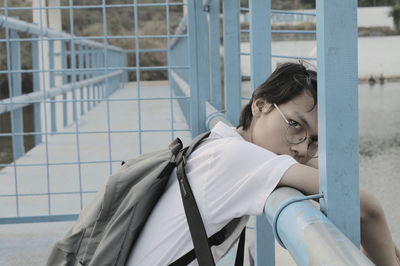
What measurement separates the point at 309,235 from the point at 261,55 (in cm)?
100

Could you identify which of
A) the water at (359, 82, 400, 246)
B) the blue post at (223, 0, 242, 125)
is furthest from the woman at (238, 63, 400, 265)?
the water at (359, 82, 400, 246)

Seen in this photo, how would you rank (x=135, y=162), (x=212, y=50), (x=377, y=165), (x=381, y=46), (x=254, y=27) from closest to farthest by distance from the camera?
(x=135, y=162) → (x=254, y=27) → (x=212, y=50) → (x=377, y=165) → (x=381, y=46)

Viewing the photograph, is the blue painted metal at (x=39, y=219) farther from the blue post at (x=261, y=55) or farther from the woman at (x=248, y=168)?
the woman at (x=248, y=168)

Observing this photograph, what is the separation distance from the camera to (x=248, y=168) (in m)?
1.23

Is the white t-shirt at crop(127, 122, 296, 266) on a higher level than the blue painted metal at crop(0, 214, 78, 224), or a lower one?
higher

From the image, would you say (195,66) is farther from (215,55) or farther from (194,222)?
(194,222)

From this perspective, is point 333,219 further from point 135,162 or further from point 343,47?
point 135,162

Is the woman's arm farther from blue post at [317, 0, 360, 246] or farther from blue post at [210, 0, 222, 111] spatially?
blue post at [210, 0, 222, 111]

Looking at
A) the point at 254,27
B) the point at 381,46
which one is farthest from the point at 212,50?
the point at 381,46

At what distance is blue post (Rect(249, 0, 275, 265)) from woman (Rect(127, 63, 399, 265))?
440 mm

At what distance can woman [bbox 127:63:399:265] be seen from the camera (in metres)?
1.21

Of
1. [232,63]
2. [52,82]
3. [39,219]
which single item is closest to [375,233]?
[232,63]

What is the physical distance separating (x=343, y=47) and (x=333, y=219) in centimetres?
24

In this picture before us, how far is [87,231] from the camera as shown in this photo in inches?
53.5
